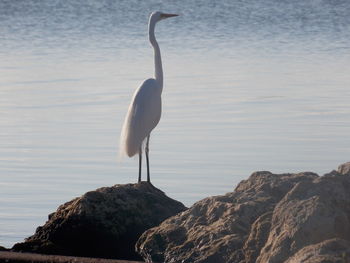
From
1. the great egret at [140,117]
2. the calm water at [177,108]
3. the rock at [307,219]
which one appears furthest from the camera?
the calm water at [177,108]

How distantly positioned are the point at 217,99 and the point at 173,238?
27.4 ft

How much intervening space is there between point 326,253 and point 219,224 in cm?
120

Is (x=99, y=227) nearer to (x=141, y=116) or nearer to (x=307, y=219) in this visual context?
(x=307, y=219)

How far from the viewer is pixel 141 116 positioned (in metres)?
9.51

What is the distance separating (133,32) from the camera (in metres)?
27.8

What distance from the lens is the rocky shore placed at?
16.9 ft

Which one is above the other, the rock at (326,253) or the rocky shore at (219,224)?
the rock at (326,253)

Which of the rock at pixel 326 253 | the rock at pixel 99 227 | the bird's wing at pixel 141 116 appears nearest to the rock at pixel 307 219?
the rock at pixel 326 253

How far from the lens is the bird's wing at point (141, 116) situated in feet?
30.9

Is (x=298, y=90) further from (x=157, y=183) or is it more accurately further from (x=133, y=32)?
(x=133, y=32)

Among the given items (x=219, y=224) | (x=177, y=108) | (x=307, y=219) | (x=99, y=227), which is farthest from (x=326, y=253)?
(x=177, y=108)

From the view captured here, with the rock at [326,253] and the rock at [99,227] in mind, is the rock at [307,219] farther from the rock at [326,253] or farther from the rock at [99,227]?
the rock at [99,227]

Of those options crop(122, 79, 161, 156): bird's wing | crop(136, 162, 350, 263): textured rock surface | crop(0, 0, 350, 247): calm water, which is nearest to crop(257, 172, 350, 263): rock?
crop(136, 162, 350, 263): textured rock surface

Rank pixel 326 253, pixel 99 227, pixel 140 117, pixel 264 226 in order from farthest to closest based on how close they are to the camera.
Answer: pixel 140 117
pixel 99 227
pixel 264 226
pixel 326 253
